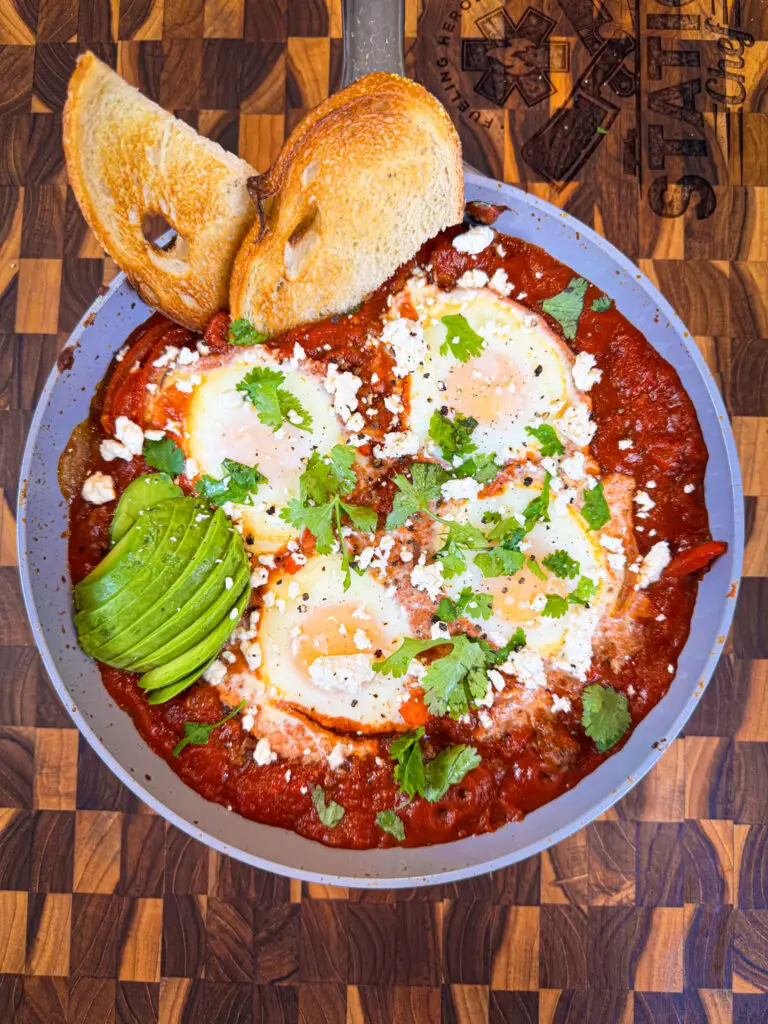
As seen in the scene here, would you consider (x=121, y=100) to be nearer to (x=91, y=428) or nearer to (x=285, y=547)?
(x=91, y=428)

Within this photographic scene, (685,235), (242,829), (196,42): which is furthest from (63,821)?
(685,235)

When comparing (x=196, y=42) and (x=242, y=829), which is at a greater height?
(x=196, y=42)

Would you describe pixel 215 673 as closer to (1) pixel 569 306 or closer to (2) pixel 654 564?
(2) pixel 654 564

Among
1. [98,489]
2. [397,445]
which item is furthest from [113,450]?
[397,445]

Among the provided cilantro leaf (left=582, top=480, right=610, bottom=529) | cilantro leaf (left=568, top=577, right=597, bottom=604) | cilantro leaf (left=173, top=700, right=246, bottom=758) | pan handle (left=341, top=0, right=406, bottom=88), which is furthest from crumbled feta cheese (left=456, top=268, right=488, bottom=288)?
cilantro leaf (left=173, top=700, right=246, bottom=758)

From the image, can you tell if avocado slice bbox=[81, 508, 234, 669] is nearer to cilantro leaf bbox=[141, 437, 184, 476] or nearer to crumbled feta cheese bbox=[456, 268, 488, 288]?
cilantro leaf bbox=[141, 437, 184, 476]
